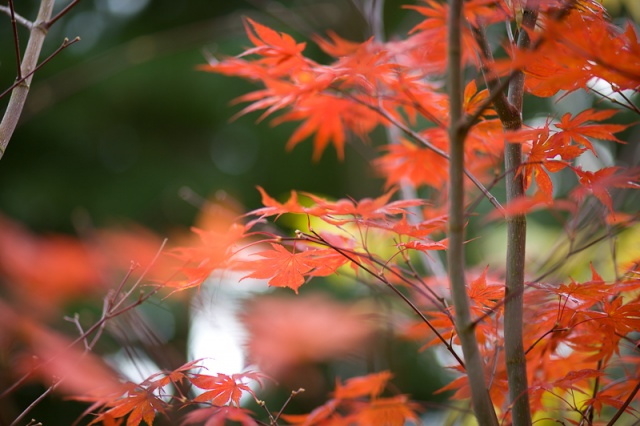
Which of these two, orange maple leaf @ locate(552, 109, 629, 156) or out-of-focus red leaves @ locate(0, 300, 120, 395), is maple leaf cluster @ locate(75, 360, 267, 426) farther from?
orange maple leaf @ locate(552, 109, 629, 156)

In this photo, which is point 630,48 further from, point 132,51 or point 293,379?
point 132,51

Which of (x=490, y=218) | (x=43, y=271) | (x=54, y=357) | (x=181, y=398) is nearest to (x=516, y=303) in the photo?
(x=490, y=218)

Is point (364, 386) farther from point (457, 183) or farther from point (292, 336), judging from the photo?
point (457, 183)

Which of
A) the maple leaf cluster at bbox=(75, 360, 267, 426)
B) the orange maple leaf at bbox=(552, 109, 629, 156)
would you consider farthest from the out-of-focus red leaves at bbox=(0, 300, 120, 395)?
the orange maple leaf at bbox=(552, 109, 629, 156)

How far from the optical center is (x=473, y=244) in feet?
9.07

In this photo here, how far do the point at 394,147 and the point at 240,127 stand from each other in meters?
2.28

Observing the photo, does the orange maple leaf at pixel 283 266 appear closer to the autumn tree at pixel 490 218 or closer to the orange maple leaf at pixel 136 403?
the autumn tree at pixel 490 218

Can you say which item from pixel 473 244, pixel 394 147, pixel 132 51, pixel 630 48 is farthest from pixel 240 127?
pixel 630 48

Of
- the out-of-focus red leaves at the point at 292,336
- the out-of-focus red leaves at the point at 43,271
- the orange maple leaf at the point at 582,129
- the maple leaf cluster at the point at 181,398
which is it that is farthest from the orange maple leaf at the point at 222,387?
the orange maple leaf at the point at 582,129

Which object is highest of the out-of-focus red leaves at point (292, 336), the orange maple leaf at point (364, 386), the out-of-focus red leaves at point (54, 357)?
the out-of-focus red leaves at point (54, 357)

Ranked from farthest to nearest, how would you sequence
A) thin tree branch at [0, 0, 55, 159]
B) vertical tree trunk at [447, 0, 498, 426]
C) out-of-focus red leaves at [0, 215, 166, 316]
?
out-of-focus red leaves at [0, 215, 166, 316], thin tree branch at [0, 0, 55, 159], vertical tree trunk at [447, 0, 498, 426]

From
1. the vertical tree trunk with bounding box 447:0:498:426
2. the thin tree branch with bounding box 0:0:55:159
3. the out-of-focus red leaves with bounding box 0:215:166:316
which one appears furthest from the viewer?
the out-of-focus red leaves with bounding box 0:215:166:316

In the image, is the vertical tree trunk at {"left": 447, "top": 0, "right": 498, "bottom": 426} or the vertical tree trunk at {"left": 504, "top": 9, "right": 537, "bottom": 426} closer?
the vertical tree trunk at {"left": 447, "top": 0, "right": 498, "bottom": 426}

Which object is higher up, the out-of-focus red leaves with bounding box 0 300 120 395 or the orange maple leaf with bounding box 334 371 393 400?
the out-of-focus red leaves with bounding box 0 300 120 395
